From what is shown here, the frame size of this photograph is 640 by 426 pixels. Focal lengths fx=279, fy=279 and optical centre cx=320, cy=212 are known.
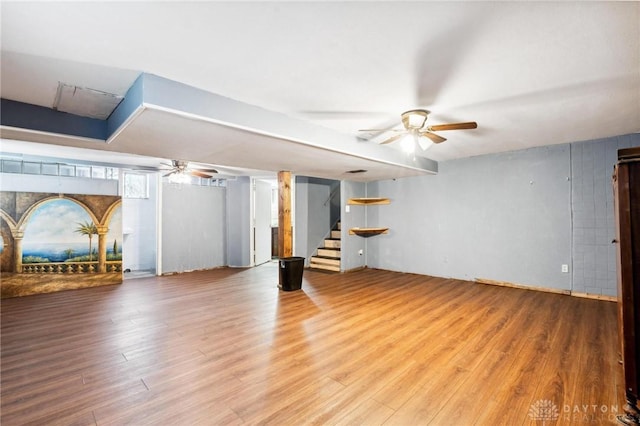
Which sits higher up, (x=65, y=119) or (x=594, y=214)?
(x=65, y=119)

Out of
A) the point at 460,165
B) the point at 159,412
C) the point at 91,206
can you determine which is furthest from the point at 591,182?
the point at 91,206

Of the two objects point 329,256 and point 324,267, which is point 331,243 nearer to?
point 329,256

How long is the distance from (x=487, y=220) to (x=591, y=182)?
1.55 metres

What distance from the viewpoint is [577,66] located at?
2211mm

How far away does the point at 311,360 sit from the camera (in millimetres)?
2502

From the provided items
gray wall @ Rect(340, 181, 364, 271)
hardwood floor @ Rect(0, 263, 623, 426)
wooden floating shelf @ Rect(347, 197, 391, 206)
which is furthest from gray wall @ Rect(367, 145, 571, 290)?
hardwood floor @ Rect(0, 263, 623, 426)

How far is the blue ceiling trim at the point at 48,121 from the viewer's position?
282 centimetres

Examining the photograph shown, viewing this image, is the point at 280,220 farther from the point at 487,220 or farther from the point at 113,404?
the point at 487,220

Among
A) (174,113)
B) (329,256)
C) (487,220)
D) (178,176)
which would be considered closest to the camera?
(174,113)

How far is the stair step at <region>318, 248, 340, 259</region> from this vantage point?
6763 millimetres

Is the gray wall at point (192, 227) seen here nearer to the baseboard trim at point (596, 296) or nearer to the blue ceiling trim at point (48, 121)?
the blue ceiling trim at point (48, 121)

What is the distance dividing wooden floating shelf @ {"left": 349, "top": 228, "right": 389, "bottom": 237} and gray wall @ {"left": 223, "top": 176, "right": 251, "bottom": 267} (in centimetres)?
271

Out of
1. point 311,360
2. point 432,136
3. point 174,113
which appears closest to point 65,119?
point 174,113

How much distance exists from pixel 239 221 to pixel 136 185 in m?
2.49
